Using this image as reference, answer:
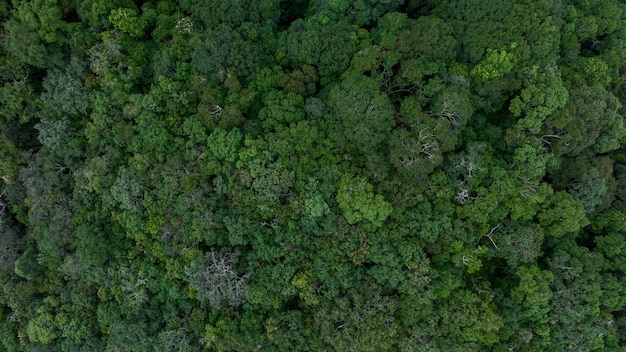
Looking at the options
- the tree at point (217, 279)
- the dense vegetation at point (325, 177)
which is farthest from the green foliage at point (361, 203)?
the tree at point (217, 279)

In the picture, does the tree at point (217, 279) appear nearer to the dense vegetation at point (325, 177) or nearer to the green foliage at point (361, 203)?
the dense vegetation at point (325, 177)

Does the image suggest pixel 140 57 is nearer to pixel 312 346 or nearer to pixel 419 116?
pixel 419 116

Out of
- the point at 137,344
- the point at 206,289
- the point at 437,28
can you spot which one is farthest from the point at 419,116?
the point at 137,344

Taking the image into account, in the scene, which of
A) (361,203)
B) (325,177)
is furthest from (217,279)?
(361,203)

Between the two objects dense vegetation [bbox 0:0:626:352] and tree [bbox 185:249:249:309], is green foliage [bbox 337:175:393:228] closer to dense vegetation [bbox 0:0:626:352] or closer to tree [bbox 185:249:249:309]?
dense vegetation [bbox 0:0:626:352]

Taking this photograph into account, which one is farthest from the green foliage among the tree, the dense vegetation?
the tree

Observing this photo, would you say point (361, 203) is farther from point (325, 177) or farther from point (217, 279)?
point (217, 279)

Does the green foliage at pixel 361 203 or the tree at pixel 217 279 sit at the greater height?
the green foliage at pixel 361 203

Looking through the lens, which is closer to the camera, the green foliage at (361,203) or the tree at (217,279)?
the green foliage at (361,203)
